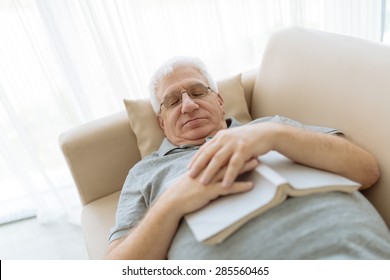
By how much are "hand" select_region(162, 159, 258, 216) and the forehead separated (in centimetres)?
49

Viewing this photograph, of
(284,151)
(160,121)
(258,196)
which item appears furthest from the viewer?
(160,121)

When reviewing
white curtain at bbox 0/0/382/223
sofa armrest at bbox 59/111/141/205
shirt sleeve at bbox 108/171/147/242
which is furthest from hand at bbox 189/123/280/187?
white curtain at bbox 0/0/382/223

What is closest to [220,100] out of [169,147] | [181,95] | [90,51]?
[181,95]

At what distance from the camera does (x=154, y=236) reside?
0.88m

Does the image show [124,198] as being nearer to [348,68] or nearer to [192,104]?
[192,104]

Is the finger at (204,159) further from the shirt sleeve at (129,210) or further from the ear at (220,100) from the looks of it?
the ear at (220,100)

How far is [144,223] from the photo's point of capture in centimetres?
91

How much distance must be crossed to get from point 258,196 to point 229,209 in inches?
3.0

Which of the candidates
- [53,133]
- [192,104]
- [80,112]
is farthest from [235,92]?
[53,133]

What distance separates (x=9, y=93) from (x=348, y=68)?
1.57 m

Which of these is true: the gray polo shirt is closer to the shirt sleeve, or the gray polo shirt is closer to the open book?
the open book

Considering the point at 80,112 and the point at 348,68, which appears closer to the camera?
the point at 348,68

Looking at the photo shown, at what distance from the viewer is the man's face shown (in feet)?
4.00

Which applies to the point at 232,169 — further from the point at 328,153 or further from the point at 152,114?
the point at 152,114
